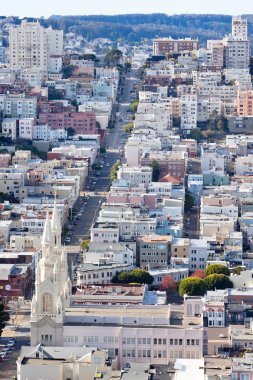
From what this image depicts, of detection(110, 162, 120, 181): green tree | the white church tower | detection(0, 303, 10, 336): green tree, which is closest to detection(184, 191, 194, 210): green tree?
detection(110, 162, 120, 181): green tree

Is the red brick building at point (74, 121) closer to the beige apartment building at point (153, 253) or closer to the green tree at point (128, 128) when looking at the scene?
the green tree at point (128, 128)

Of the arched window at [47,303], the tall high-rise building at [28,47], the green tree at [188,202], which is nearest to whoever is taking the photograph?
the arched window at [47,303]

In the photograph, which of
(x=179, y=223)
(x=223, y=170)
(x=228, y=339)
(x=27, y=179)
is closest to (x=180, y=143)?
(x=223, y=170)

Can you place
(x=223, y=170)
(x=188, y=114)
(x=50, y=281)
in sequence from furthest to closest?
(x=188, y=114) → (x=223, y=170) → (x=50, y=281)

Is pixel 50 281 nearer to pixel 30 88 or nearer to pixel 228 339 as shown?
pixel 228 339

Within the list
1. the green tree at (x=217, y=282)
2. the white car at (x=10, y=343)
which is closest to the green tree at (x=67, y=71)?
the green tree at (x=217, y=282)

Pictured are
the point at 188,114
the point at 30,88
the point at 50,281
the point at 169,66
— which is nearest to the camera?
the point at 50,281

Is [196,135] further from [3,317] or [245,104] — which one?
[3,317]
